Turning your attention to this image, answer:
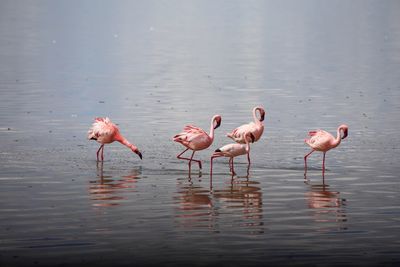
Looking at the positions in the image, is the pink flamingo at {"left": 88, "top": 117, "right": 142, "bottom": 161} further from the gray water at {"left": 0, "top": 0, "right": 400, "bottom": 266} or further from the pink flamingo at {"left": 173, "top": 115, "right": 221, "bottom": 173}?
the pink flamingo at {"left": 173, "top": 115, "right": 221, "bottom": 173}

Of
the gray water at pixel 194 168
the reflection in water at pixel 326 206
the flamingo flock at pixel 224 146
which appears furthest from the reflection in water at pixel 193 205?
the reflection in water at pixel 326 206

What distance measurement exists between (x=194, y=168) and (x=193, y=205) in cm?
402

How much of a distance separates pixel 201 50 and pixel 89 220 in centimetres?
4919

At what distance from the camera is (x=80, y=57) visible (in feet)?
189

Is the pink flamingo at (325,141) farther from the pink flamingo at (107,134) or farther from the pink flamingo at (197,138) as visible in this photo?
the pink flamingo at (107,134)

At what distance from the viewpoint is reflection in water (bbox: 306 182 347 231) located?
15917 mm

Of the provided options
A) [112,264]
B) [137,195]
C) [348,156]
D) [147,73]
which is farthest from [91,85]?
[112,264]

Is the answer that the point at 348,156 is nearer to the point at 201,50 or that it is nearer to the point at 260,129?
the point at 260,129

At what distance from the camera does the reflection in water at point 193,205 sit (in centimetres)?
1602

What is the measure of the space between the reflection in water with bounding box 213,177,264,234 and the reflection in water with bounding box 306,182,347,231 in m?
0.92

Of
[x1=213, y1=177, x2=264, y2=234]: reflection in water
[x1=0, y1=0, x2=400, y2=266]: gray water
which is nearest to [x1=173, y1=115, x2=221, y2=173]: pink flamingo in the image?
[x1=0, y1=0, x2=400, y2=266]: gray water

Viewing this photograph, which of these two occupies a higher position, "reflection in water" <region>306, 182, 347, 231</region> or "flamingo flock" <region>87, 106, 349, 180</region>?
"flamingo flock" <region>87, 106, 349, 180</region>

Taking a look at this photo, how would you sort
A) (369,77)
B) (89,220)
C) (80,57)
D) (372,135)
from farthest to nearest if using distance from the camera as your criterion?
(80,57)
(369,77)
(372,135)
(89,220)

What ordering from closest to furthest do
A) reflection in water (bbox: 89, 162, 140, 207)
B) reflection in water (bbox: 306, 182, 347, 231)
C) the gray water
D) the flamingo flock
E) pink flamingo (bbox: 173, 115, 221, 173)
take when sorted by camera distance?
the gray water, reflection in water (bbox: 306, 182, 347, 231), reflection in water (bbox: 89, 162, 140, 207), the flamingo flock, pink flamingo (bbox: 173, 115, 221, 173)
